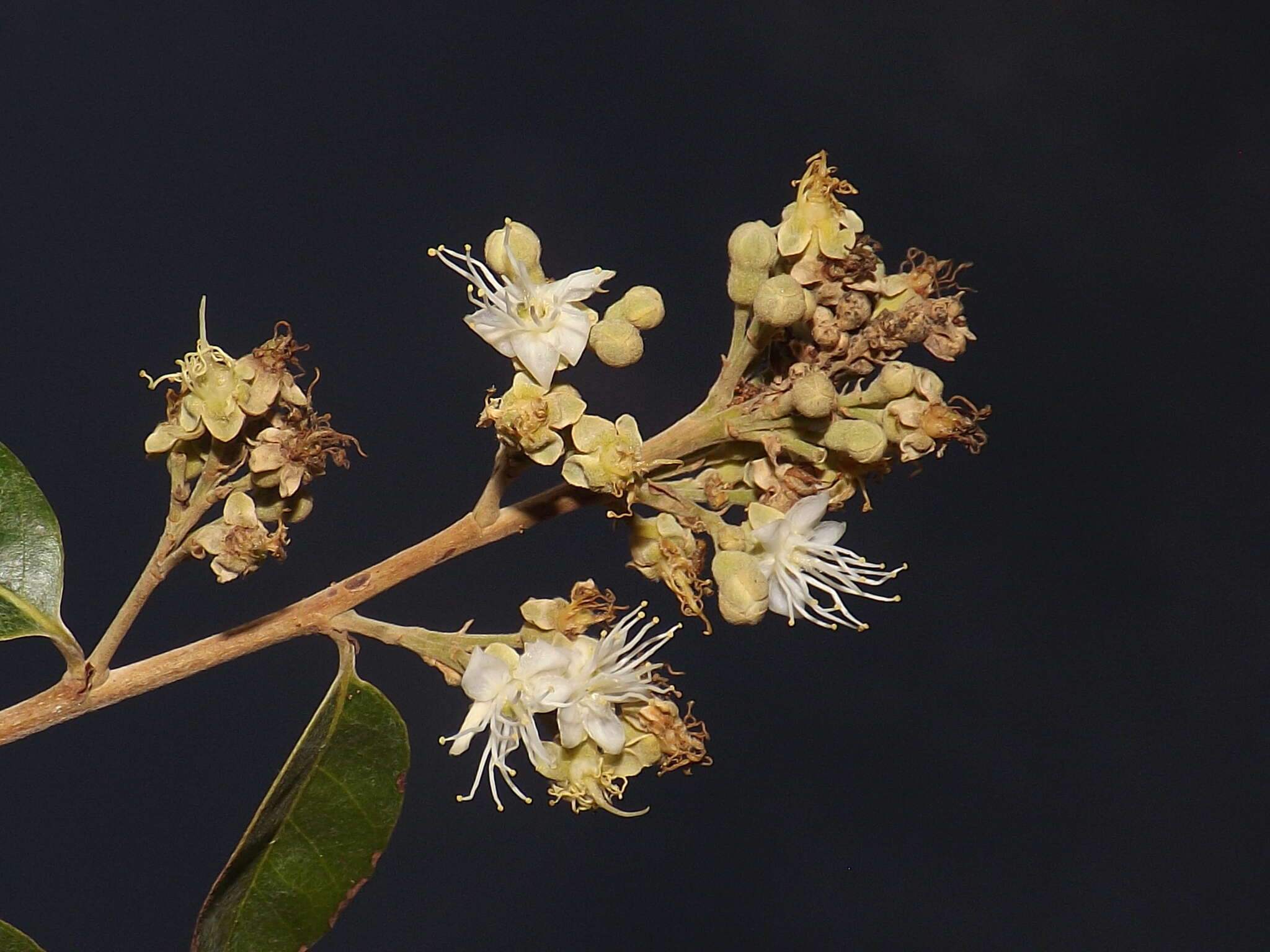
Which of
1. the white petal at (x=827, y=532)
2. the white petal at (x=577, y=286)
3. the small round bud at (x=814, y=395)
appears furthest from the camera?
the white petal at (x=827, y=532)

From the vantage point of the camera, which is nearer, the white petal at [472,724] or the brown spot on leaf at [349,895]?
the white petal at [472,724]

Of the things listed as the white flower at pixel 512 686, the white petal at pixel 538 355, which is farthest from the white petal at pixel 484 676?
the white petal at pixel 538 355

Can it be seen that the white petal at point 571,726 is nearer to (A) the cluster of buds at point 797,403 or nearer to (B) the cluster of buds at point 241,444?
(A) the cluster of buds at point 797,403

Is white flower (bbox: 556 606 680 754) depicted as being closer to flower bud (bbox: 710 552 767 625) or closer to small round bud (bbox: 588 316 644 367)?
flower bud (bbox: 710 552 767 625)

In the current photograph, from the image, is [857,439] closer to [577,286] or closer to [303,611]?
[577,286]

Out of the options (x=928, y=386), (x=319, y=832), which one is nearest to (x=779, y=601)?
(x=928, y=386)

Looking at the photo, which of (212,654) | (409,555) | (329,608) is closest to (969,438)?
(409,555)

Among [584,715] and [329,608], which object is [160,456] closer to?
[329,608]

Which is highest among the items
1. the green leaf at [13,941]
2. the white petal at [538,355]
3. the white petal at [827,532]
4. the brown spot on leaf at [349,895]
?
the white petal at [538,355]
